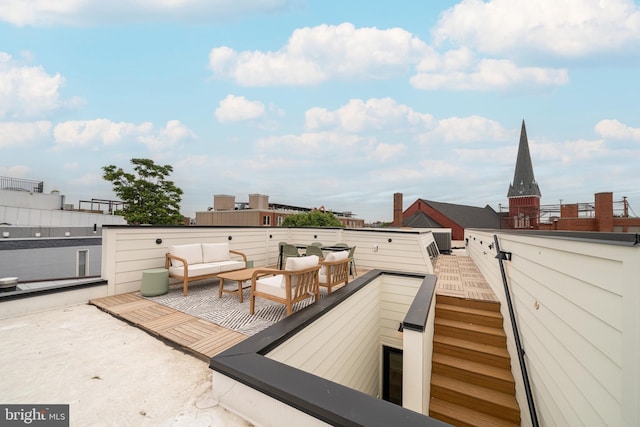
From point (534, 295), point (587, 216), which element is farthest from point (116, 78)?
point (587, 216)

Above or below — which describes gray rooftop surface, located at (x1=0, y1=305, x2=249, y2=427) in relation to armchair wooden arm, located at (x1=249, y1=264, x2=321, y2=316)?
below

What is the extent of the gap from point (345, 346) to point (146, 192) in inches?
751

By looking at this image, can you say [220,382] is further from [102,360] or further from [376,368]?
[376,368]

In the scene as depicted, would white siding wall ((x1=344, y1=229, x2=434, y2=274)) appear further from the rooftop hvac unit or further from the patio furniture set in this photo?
the rooftop hvac unit

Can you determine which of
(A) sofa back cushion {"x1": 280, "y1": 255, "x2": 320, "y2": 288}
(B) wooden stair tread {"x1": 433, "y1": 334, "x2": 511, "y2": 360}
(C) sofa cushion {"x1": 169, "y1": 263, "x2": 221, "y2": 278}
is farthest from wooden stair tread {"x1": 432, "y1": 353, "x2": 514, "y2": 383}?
(C) sofa cushion {"x1": 169, "y1": 263, "x2": 221, "y2": 278}

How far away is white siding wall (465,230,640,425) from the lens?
1.18 meters

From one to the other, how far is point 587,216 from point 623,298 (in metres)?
22.4

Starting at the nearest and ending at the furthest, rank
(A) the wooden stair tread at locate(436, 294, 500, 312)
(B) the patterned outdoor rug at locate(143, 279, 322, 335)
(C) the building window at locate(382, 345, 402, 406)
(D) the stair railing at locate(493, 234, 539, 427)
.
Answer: (D) the stair railing at locate(493, 234, 539, 427) < (B) the patterned outdoor rug at locate(143, 279, 322, 335) < (A) the wooden stair tread at locate(436, 294, 500, 312) < (C) the building window at locate(382, 345, 402, 406)

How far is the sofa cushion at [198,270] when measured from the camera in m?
4.53

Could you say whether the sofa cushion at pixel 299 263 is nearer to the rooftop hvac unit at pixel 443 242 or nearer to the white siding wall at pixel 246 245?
the white siding wall at pixel 246 245

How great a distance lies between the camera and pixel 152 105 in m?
11.6

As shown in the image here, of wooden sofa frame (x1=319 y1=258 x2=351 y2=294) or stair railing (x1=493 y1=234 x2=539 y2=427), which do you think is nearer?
stair railing (x1=493 y1=234 x2=539 y2=427)

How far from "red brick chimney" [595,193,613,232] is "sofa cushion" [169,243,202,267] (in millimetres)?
23104

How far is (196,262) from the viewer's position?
16.4 feet
